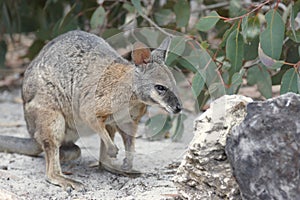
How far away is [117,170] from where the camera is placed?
4844 millimetres

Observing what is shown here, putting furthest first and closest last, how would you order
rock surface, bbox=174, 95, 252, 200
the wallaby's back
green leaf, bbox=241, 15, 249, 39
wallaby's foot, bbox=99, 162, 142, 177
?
wallaby's foot, bbox=99, 162, 142, 177, the wallaby's back, green leaf, bbox=241, 15, 249, 39, rock surface, bbox=174, 95, 252, 200

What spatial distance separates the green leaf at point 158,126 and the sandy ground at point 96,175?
0.07 metres

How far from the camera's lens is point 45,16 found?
283 inches

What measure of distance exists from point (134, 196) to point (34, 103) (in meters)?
1.18

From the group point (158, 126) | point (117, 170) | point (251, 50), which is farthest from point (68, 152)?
point (251, 50)

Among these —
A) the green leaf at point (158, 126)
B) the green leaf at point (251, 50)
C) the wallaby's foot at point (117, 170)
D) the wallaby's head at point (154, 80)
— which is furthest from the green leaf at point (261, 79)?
the wallaby's foot at point (117, 170)

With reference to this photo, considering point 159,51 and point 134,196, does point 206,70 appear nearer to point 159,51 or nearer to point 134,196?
point 159,51

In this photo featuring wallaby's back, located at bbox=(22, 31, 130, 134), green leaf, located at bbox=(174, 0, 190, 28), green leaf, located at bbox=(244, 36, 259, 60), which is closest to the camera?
wallaby's back, located at bbox=(22, 31, 130, 134)

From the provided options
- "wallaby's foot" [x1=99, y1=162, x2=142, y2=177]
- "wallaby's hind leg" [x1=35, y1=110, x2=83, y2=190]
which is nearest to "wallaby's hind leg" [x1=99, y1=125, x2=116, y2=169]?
"wallaby's foot" [x1=99, y1=162, x2=142, y2=177]

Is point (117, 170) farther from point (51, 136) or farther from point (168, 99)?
point (168, 99)

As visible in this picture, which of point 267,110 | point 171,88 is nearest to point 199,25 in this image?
point 171,88

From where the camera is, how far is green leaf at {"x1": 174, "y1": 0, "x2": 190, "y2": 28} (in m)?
5.54

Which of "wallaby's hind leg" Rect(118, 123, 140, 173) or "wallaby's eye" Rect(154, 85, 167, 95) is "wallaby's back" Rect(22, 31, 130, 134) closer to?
"wallaby's hind leg" Rect(118, 123, 140, 173)

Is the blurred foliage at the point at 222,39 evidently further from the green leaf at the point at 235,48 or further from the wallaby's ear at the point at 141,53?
the wallaby's ear at the point at 141,53
